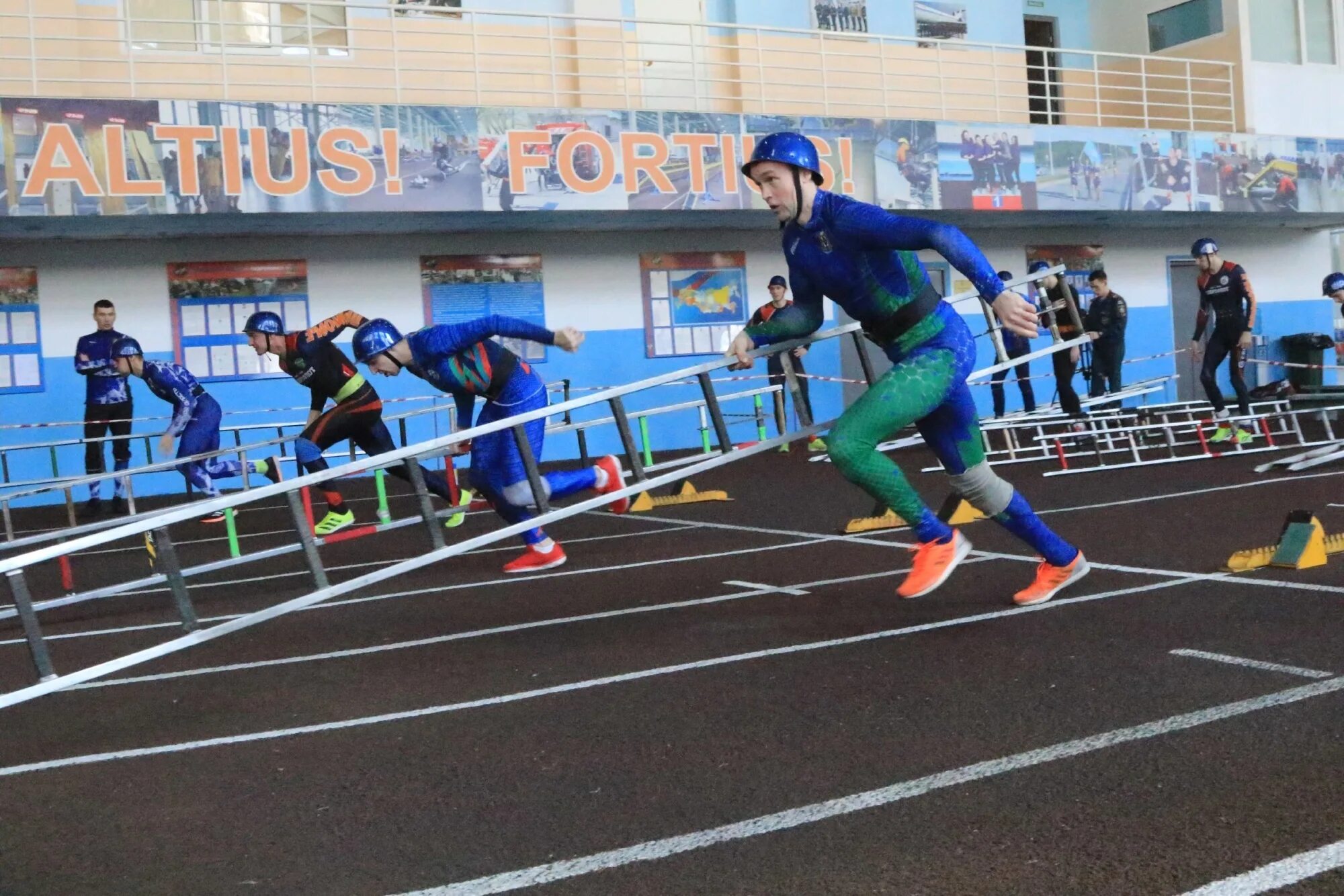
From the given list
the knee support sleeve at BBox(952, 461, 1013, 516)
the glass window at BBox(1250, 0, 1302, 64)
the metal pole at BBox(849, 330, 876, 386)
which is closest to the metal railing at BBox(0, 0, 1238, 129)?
the glass window at BBox(1250, 0, 1302, 64)

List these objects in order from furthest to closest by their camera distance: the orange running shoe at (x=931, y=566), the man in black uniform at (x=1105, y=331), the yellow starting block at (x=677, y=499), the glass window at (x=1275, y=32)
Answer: the glass window at (x=1275, y=32)
the man in black uniform at (x=1105, y=331)
the yellow starting block at (x=677, y=499)
the orange running shoe at (x=931, y=566)

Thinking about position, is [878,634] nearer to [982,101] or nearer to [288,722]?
[288,722]

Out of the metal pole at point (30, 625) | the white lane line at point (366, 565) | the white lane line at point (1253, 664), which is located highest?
the metal pole at point (30, 625)

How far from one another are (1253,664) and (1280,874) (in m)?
2.10

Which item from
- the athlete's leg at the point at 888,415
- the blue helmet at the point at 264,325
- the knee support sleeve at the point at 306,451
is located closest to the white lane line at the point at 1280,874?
the athlete's leg at the point at 888,415

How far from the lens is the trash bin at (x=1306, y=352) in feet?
76.6

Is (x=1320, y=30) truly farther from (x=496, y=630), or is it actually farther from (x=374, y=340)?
(x=496, y=630)

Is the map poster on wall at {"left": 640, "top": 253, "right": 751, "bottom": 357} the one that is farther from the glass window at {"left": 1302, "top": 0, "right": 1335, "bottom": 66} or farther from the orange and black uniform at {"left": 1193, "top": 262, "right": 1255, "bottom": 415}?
the glass window at {"left": 1302, "top": 0, "right": 1335, "bottom": 66}

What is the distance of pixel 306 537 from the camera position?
5.21 m

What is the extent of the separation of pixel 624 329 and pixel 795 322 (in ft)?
44.3

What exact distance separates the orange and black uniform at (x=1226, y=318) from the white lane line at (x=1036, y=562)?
661cm

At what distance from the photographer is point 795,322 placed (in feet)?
19.7

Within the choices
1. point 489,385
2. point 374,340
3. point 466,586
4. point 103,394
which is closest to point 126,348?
point 103,394

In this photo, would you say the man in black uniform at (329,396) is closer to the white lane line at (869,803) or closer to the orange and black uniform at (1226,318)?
the white lane line at (869,803)
